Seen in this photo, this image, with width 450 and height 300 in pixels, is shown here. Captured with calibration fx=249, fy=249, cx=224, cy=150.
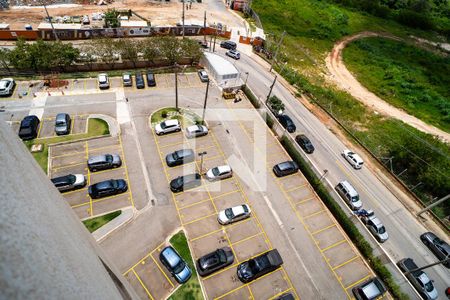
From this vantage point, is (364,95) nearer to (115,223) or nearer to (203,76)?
(203,76)

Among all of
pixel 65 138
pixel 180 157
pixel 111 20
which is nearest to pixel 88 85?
pixel 65 138

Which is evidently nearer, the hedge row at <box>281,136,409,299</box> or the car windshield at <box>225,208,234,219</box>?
the hedge row at <box>281,136,409,299</box>

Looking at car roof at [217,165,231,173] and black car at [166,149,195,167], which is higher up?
car roof at [217,165,231,173]

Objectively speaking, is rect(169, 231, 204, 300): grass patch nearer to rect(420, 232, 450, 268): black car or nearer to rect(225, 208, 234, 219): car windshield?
rect(225, 208, 234, 219): car windshield

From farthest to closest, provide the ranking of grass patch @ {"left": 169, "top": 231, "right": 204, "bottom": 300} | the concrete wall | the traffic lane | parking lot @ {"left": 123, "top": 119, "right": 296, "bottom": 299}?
1. the traffic lane
2. parking lot @ {"left": 123, "top": 119, "right": 296, "bottom": 299}
3. grass patch @ {"left": 169, "top": 231, "right": 204, "bottom": 300}
4. the concrete wall

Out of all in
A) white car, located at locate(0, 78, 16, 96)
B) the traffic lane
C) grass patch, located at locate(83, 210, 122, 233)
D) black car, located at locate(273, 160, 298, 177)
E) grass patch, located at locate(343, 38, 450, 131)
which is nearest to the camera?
the traffic lane

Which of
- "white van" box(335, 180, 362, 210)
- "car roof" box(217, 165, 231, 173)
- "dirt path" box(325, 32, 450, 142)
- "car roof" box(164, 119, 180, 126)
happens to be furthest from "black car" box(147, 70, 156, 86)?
"dirt path" box(325, 32, 450, 142)
